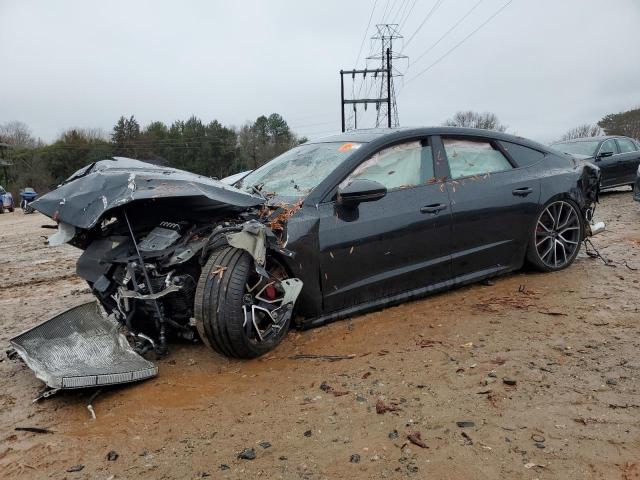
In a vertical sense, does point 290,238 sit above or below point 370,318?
above

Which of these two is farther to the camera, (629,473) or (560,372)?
(560,372)

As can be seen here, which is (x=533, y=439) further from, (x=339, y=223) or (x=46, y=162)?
(x=46, y=162)

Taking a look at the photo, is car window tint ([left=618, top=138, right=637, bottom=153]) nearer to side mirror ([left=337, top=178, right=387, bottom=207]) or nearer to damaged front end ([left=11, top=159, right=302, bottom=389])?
side mirror ([left=337, top=178, right=387, bottom=207])

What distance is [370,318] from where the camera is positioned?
396cm

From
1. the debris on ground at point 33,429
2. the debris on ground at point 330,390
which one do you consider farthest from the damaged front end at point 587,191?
the debris on ground at point 33,429

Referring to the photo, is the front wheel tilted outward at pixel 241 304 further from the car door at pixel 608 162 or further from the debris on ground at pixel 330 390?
the car door at pixel 608 162

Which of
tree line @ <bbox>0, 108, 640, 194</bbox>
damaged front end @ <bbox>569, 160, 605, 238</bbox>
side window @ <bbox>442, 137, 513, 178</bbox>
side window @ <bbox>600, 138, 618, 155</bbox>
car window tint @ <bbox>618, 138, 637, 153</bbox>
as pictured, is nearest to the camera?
side window @ <bbox>442, 137, 513, 178</bbox>

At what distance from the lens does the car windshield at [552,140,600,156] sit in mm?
11836

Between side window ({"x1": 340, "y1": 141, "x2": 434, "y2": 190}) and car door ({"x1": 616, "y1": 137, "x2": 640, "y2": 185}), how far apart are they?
394 inches

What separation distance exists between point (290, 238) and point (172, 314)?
96 centimetres

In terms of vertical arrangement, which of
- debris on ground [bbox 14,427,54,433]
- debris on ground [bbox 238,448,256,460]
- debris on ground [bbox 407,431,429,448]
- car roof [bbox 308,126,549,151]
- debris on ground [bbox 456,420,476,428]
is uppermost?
car roof [bbox 308,126,549,151]

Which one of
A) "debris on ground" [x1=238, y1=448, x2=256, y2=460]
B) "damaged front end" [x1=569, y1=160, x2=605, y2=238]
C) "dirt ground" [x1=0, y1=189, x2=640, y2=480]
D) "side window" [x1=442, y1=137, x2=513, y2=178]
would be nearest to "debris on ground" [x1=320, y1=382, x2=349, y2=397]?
"dirt ground" [x1=0, y1=189, x2=640, y2=480]

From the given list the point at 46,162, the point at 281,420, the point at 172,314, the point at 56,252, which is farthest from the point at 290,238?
the point at 46,162

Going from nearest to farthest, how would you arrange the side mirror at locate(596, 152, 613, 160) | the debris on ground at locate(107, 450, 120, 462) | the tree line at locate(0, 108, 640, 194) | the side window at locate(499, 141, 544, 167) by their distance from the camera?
the debris on ground at locate(107, 450, 120, 462) → the side window at locate(499, 141, 544, 167) → the side mirror at locate(596, 152, 613, 160) → the tree line at locate(0, 108, 640, 194)
